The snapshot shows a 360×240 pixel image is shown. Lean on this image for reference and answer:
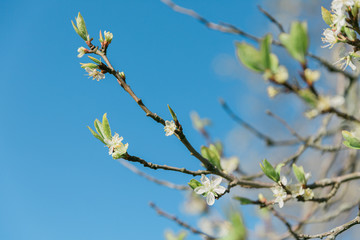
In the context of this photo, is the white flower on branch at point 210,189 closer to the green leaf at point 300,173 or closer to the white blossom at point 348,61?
the green leaf at point 300,173

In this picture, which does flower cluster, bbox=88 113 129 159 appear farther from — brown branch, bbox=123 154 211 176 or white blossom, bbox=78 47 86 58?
white blossom, bbox=78 47 86 58

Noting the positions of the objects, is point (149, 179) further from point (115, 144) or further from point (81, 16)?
point (81, 16)

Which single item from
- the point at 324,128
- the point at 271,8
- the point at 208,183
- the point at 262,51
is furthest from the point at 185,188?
the point at 271,8

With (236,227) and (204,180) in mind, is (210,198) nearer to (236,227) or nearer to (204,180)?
(204,180)

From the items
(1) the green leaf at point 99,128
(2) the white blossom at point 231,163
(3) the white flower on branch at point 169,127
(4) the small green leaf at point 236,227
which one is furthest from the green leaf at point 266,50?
(2) the white blossom at point 231,163

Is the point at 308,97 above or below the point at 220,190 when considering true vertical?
below

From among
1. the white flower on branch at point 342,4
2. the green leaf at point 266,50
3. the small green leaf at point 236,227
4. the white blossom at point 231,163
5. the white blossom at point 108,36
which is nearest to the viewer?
the small green leaf at point 236,227

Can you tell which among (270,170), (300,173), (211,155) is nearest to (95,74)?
(211,155)
